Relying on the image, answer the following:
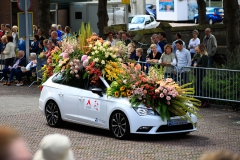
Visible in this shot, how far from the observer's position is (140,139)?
14195 millimetres

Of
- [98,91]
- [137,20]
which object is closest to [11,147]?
[98,91]

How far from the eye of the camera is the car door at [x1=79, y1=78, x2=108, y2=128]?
14.3m

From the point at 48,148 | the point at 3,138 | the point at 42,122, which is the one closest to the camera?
the point at 3,138

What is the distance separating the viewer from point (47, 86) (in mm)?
15875

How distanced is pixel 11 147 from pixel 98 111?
10749mm

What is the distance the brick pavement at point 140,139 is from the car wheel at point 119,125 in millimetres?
153

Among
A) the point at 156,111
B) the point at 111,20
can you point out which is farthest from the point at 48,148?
the point at 111,20

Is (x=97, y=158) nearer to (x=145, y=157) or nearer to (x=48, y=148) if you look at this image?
(x=145, y=157)

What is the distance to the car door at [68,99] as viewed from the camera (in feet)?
49.2

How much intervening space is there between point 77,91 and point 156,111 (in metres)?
2.09

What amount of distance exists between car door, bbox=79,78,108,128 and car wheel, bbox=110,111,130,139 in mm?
254

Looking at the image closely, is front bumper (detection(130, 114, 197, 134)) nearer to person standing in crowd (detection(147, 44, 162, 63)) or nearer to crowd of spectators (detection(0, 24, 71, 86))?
person standing in crowd (detection(147, 44, 162, 63))

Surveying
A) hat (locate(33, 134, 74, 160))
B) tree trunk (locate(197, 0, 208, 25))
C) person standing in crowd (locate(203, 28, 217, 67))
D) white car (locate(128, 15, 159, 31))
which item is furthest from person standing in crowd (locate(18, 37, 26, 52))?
white car (locate(128, 15, 159, 31))

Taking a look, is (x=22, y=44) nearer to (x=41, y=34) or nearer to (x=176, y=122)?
(x=41, y=34)
